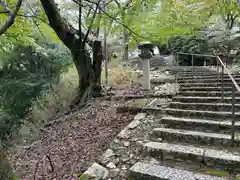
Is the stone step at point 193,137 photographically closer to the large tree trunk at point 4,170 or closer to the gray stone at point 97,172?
the gray stone at point 97,172

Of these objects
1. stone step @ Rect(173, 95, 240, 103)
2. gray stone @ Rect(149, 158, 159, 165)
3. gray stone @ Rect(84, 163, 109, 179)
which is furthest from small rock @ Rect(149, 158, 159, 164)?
stone step @ Rect(173, 95, 240, 103)

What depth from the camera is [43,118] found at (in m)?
5.33

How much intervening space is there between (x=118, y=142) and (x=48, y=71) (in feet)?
18.5

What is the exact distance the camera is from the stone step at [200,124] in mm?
2582

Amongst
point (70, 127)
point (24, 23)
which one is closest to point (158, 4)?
point (24, 23)

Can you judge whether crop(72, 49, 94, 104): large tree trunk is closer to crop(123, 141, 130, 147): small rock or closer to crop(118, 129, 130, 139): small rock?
crop(118, 129, 130, 139): small rock

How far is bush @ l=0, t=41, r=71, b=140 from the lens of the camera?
605 cm

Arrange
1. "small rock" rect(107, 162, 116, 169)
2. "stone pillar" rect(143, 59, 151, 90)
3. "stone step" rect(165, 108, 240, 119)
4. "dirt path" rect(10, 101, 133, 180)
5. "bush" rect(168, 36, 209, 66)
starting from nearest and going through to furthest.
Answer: "small rock" rect(107, 162, 116, 169) → "dirt path" rect(10, 101, 133, 180) → "stone step" rect(165, 108, 240, 119) → "stone pillar" rect(143, 59, 151, 90) → "bush" rect(168, 36, 209, 66)

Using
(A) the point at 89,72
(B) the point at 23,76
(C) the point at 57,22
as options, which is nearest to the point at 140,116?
(A) the point at 89,72

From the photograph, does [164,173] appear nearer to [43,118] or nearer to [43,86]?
[43,118]

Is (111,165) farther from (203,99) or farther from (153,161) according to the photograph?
(203,99)

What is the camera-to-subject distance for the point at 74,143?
306 cm

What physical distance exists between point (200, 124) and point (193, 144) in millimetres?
374

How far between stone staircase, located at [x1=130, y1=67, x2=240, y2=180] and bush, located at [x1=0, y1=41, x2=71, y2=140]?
14.6 feet
